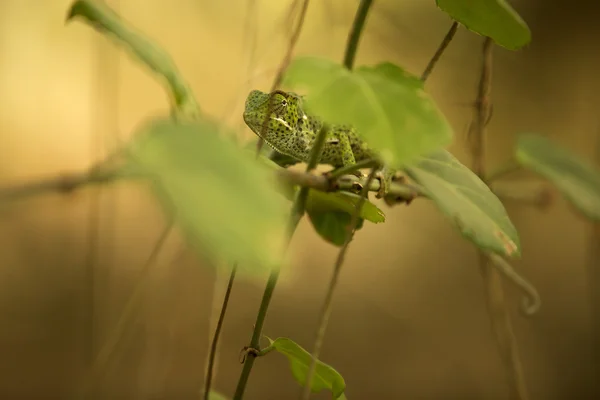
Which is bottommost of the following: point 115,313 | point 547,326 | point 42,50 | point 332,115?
point 115,313

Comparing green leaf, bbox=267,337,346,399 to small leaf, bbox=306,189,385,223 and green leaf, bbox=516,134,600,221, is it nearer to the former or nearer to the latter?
small leaf, bbox=306,189,385,223

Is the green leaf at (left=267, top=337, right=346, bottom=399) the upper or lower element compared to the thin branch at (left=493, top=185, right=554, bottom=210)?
lower

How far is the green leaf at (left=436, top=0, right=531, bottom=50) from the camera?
14.4 inches

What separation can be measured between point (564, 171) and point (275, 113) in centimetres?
35

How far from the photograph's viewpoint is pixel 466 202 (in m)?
0.40

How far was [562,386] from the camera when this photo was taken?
178cm

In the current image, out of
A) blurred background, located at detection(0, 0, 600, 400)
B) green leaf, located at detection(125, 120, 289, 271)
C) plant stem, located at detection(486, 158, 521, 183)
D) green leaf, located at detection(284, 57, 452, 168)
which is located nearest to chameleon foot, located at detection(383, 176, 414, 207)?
plant stem, located at detection(486, 158, 521, 183)

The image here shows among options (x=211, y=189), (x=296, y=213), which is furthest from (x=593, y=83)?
(x=211, y=189)

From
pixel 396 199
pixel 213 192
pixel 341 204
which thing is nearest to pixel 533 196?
pixel 396 199

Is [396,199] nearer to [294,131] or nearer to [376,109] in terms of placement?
[294,131]

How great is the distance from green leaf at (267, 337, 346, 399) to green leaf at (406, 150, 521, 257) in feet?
0.53

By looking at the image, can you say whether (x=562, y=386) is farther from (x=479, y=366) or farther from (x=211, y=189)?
(x=211, y=189)

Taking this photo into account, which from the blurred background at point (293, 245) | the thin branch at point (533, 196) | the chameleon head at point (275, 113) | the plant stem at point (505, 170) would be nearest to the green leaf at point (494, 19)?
the chameleon head at point (275, 113)

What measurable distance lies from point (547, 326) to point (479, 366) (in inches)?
9.5
